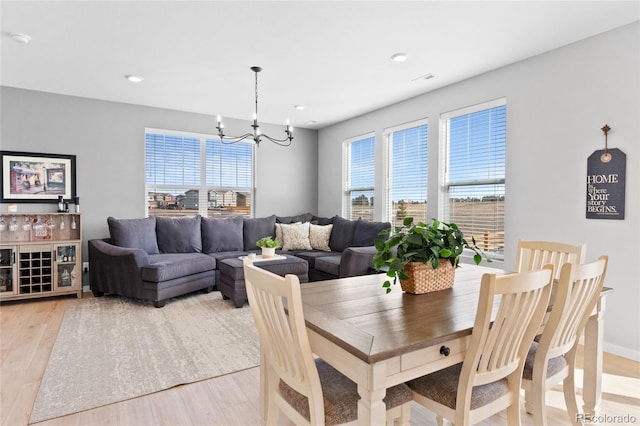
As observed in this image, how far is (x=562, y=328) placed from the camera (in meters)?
1.59

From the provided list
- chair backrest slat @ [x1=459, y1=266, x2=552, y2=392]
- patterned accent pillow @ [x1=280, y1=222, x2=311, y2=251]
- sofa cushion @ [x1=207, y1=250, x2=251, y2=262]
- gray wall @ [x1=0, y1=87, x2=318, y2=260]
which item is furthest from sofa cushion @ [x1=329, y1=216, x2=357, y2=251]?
chair backrest slat @ [x1=459, y1=266, x2=552, y2=392]

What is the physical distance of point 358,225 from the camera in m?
5.17

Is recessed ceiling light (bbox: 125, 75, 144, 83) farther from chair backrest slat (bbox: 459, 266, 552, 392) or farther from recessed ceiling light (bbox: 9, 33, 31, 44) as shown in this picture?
chair backrest slat (bbox: 459, 266, 552, 392)

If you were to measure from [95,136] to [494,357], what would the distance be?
5.34 meters

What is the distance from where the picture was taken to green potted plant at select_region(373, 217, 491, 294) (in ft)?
5.82

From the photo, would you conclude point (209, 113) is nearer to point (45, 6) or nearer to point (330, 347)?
point (45, 6)

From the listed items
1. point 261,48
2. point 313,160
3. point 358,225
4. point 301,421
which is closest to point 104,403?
point 301,421

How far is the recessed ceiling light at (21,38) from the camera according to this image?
9.82 ft

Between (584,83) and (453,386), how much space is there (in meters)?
2.97

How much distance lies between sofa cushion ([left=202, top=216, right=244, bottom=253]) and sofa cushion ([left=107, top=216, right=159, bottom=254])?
68cm

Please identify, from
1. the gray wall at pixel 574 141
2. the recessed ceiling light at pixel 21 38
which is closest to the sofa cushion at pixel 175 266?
the recessed ceiling light at pixel 21 38

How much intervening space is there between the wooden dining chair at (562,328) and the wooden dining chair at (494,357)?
0.14 metres

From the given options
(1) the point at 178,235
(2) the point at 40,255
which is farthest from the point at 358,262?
(2) the point at 40,255

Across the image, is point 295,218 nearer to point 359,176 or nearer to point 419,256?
point 359,176
